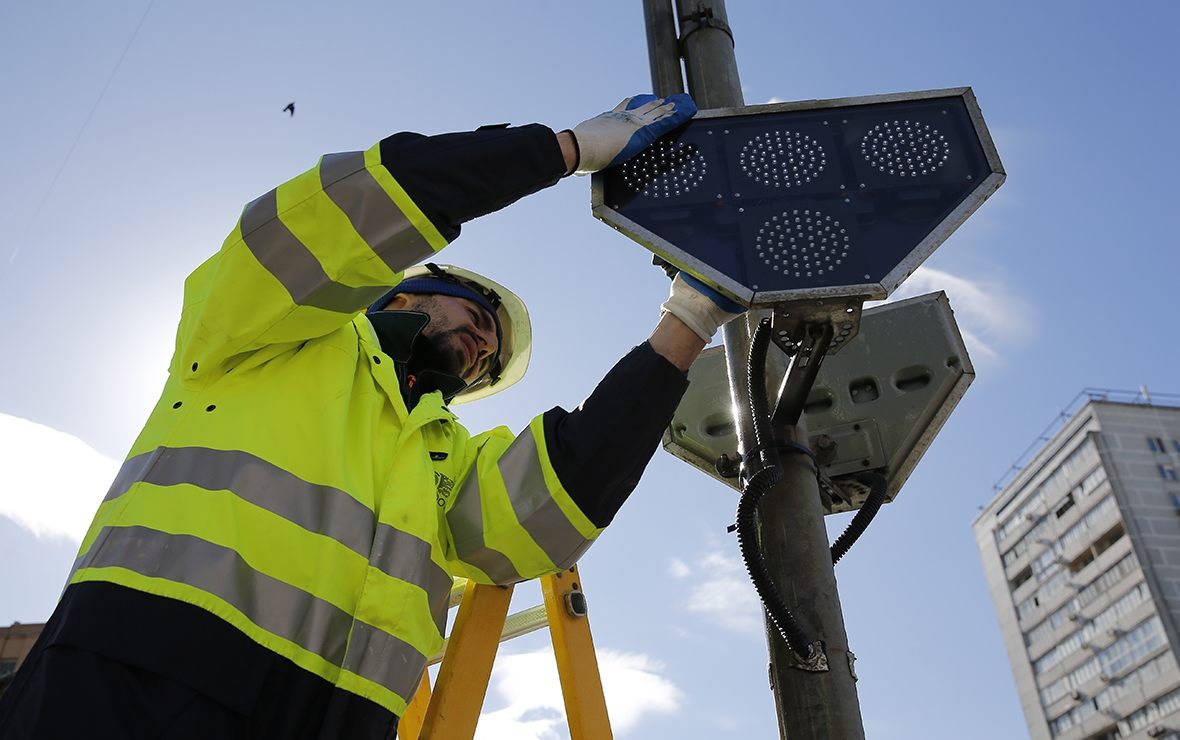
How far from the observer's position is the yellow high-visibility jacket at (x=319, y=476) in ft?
6.14

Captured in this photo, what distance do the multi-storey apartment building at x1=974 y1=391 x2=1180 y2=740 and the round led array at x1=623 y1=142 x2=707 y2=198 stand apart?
45.5m

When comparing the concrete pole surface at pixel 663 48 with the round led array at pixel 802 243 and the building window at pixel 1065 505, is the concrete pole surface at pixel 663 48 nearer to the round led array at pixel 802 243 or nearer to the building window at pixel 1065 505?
the round led array at pixel 802 243

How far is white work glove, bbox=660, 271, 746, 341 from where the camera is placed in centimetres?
233

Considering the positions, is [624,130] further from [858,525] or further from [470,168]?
[858,525]

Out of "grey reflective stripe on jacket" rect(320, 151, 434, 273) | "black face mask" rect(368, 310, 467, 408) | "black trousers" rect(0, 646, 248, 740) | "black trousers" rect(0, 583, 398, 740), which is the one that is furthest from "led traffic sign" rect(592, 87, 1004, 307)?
"black trousers" rect(0, 646, 248, 740)

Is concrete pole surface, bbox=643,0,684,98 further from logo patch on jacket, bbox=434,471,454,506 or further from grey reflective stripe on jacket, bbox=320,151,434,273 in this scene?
logo patch on jacket, bbox=434,471,454,506

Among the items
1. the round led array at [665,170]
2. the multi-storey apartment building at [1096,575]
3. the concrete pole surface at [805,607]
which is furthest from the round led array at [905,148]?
the multi-storey apartment building at [1096,575]

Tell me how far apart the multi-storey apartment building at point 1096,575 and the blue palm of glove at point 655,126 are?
45.4 meters

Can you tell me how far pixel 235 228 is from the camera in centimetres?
217

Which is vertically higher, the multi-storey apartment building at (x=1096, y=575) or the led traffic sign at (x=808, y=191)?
the multi-storey apartment building at (x=1096, y=575)

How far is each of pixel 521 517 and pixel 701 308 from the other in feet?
2.24

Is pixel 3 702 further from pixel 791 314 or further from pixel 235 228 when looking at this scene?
pixel 791 314

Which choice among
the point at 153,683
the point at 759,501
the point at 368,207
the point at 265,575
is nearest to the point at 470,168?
the point at 368,207

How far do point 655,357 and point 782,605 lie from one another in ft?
2.37
